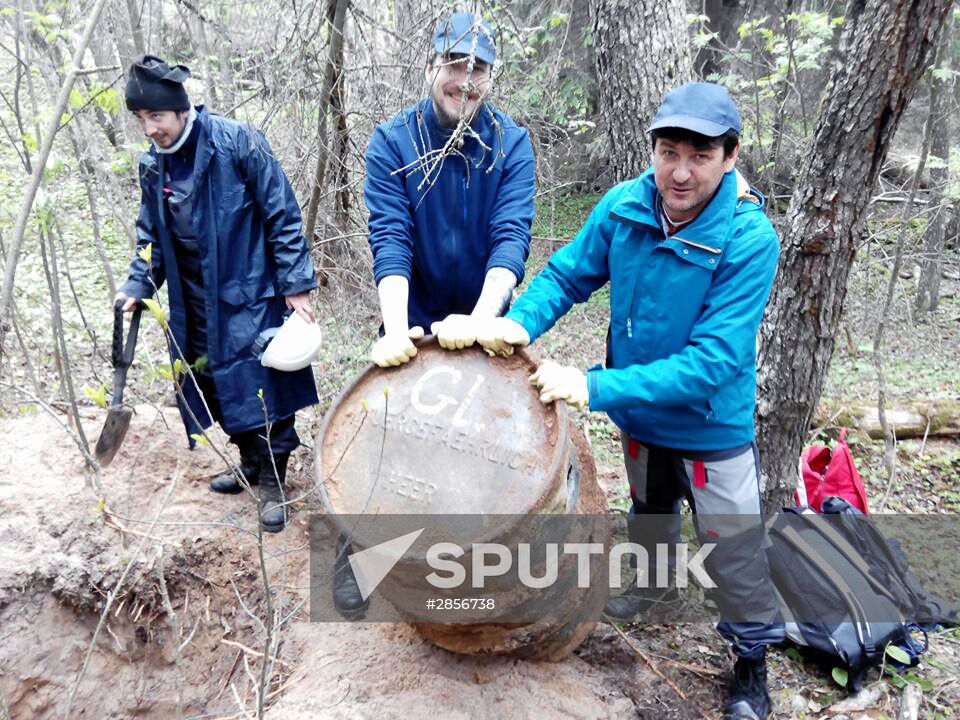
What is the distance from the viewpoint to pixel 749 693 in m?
2.46

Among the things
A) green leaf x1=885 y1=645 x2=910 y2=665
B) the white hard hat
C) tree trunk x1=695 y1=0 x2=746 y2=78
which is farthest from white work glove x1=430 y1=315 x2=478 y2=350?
tree trunk x1=695 y1=0 x2=746 y2=78

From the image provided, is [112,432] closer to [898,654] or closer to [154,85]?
[154,85]

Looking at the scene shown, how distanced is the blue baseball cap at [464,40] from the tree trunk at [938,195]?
5548mm

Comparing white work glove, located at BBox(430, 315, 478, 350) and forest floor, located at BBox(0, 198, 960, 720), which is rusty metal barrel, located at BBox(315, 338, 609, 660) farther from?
forest floor, located at BBox(0, 198, 960, 720)

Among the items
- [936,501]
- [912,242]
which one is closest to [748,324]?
[936,501]

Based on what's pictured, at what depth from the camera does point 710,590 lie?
9.80 feet

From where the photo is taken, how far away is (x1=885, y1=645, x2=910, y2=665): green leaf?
8.51 feet

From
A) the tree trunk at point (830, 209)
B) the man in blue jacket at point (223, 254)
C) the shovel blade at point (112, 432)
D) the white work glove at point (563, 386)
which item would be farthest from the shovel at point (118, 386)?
the tree trunk at point (830, 209)

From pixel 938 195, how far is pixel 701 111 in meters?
7.91

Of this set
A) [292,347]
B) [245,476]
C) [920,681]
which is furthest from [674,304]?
[245,476]

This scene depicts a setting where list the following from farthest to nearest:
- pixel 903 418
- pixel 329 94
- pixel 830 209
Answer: pixel 903 418, pixel 329 94, pixel 830 209

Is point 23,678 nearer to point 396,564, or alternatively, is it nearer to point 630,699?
point 396,564

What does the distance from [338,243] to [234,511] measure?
217 centimetres

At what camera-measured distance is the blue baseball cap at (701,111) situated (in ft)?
6.14
